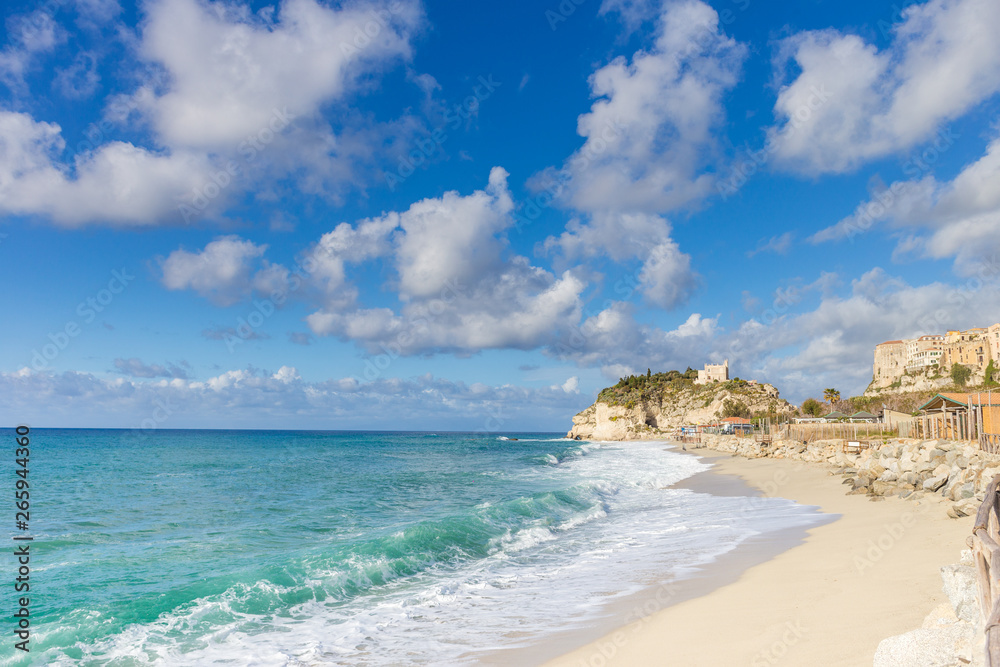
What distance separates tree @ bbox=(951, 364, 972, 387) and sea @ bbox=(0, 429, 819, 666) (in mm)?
98177

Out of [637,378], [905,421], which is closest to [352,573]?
[905,421]

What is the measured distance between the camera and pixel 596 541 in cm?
1413

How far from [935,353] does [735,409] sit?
4357 centimetres

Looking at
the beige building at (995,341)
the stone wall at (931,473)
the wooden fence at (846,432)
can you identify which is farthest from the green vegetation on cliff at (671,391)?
the stone wall at (931,473)

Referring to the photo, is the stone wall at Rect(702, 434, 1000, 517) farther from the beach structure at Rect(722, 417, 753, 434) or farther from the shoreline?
the beach structure at Rect(722, 417, 753, 434)

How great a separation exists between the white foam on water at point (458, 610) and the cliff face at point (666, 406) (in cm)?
10528

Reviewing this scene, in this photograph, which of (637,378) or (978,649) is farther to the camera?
(637,378)

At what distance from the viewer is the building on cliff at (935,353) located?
9594cm

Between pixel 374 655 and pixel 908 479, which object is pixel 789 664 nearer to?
pixel 374 655

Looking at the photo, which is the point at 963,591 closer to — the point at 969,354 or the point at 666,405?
the point at 969,354

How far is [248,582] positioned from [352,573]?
188 cm

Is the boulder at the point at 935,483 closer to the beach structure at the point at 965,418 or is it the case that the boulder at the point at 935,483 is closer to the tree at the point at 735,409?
the beach structure at the point at 965,418

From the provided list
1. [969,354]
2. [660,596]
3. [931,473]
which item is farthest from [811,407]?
[660,596]

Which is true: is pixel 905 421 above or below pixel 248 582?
above
